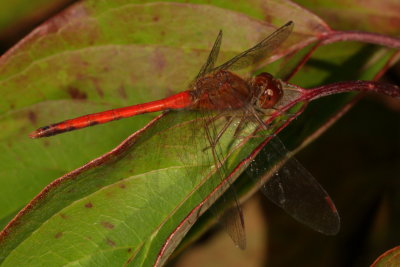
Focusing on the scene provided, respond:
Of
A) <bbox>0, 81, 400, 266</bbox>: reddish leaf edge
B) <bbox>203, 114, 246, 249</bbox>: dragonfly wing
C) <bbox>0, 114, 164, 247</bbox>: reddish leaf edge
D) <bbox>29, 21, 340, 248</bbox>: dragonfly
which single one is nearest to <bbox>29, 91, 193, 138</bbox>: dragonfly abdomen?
<bbox>29, 21, 340, 248</bbox>: dragonfly

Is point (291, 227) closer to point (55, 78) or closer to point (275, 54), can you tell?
point (275, 54)

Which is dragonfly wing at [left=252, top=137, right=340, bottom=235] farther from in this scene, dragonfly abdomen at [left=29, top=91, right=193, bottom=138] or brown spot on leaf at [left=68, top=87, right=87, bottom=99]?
brown spot on leaf at [left=68, top=87, right=87, bottom=99]

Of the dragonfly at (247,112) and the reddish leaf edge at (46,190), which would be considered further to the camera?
the dragonfly at (247,112)

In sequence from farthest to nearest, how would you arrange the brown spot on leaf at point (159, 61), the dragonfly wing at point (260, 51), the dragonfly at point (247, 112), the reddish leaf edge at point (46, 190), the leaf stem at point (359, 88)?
the brown spot on leaf at point (159, 61) → the dragonfly wing at point (260, 51) → the dragonfly at point (247, 112) → the leaf stem at point (359, 88) → the reddish leaf edge at point (46, 190)

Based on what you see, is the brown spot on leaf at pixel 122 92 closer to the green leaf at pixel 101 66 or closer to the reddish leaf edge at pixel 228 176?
the green leaf at pixel 101 66

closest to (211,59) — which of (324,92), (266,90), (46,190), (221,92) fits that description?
(221,92)

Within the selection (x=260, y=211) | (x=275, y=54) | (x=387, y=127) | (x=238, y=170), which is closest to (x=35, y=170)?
(x=238, y=170)

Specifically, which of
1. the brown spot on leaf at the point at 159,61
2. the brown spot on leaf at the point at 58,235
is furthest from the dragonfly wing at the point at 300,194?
the brown spot on leaf at the point at 58,235
